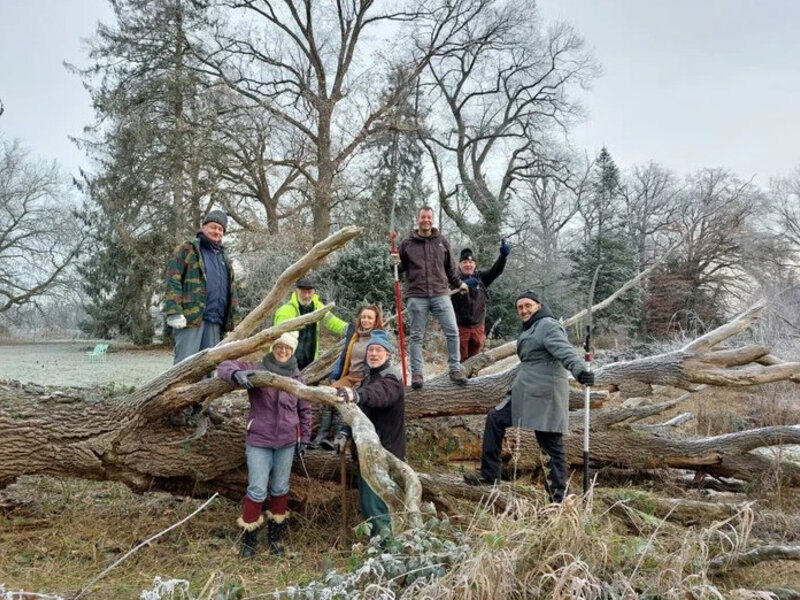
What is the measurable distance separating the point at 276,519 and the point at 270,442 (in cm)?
60

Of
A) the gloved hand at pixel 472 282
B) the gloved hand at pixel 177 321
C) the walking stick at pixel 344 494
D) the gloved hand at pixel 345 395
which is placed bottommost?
the walking stick at pixel 344 494

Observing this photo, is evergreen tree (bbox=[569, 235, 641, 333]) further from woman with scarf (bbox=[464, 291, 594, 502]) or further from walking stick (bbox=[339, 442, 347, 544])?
walking stick (bbox=[339, 442, 347, 544])

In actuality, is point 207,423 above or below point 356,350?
below

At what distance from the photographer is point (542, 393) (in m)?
4.35

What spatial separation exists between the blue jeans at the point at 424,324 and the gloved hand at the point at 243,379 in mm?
1803

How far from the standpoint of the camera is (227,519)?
4.89 meters

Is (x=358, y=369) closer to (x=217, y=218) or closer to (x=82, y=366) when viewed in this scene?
(x=217, y=218)

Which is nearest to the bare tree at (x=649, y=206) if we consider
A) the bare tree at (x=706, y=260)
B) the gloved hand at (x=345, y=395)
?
the bare tree at (x=706, y=260)

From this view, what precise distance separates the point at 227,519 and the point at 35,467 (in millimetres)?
1528

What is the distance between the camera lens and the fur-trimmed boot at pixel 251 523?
4.12 m

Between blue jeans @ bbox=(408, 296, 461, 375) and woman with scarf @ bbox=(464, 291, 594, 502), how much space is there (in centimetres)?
95

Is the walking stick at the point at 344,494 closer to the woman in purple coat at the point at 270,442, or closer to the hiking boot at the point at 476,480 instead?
the woman in purple coat at the point at 270,442

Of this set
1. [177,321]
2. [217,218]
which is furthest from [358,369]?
[217,218]

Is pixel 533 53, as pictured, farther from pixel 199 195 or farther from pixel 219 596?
pixel 219 596
